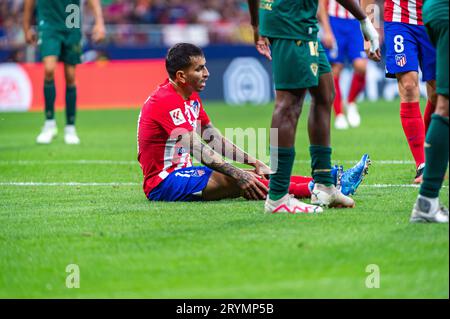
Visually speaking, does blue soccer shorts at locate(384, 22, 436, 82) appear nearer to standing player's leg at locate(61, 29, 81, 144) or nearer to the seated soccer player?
the seated soccer player

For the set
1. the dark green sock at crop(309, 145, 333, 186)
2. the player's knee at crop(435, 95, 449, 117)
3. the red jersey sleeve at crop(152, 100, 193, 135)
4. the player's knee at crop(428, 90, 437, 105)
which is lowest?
the dark green sock at crop(309, 145, 333, 186)

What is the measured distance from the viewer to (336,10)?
14.8 m

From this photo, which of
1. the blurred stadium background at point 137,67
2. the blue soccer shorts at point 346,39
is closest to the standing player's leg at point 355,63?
the blue soccer shorts at point 346,39

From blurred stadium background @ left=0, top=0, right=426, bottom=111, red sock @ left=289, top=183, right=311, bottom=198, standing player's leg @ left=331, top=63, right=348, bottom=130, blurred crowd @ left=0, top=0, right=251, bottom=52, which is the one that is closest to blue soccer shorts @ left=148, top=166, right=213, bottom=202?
red sock @ left=289, top=183, right=311, bottom=198

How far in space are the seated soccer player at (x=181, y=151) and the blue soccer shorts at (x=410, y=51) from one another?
4.06 feet

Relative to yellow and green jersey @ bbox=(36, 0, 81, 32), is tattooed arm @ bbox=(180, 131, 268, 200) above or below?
below

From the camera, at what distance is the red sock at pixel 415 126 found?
828 cm

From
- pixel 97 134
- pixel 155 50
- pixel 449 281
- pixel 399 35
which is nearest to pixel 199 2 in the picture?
pixel 155 50

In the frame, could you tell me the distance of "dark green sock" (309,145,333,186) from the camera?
6664 mm

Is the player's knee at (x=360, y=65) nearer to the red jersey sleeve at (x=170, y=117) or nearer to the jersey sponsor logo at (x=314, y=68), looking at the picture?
the red jersey sleeve at (x=170, y=117)

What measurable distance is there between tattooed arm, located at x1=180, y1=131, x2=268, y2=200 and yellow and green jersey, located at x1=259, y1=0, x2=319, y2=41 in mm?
1116

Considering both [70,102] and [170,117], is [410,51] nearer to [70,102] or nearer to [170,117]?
[170,117]
